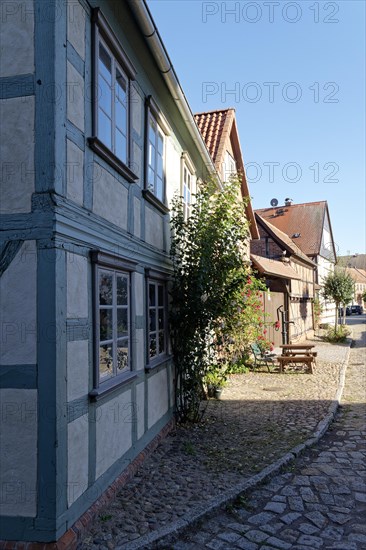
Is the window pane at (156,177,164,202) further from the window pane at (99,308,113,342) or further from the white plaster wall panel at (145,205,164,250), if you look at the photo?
the window pane at (99,308,113,342)

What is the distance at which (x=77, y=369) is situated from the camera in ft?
13.3

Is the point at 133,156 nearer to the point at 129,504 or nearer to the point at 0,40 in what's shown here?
the point at 0,40

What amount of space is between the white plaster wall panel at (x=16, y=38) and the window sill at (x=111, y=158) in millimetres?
837

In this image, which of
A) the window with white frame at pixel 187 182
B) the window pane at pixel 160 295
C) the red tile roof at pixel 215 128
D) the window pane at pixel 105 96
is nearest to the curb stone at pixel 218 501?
the window pane at pixel 160 295

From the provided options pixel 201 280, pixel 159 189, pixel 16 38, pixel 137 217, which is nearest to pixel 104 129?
pixel 16 38

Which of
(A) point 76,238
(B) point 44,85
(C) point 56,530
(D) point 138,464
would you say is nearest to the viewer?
(C) point 56,530

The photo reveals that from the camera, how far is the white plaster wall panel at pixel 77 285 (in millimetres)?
3934

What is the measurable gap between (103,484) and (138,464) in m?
1.08

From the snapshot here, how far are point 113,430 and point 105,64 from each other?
390cm

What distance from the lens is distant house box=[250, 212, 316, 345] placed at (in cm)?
1778

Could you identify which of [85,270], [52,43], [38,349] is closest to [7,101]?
[52,43]

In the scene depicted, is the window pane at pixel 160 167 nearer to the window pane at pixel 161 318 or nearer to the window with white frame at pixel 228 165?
the window pane at pixel 161 318

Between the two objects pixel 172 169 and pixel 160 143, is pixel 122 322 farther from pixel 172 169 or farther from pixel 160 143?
pixel 172 169

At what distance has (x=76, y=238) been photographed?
4094 mm
